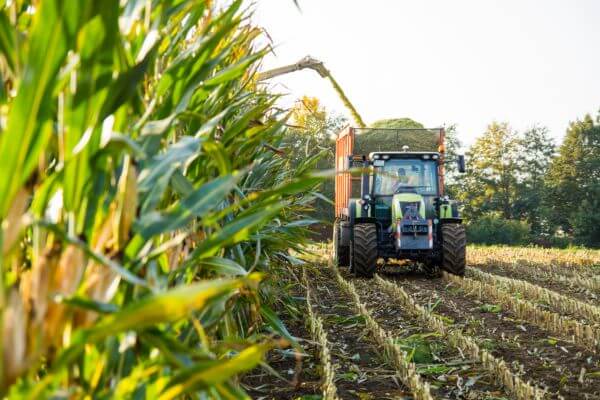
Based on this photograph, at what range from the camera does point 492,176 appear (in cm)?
4516

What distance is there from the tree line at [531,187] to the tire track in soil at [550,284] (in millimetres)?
20841

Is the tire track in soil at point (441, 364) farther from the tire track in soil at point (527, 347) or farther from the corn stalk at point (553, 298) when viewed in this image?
the corn stalk at point (553, 298)

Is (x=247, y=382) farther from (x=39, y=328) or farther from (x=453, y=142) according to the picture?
(x=453, y=142)

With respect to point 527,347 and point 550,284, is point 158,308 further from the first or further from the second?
point 550,284

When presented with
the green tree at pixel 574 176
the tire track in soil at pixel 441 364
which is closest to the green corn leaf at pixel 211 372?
the tire track in soil at pixel 441 364

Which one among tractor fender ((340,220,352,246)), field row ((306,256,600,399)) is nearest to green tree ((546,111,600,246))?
tractor fender ((340,220,352,246))

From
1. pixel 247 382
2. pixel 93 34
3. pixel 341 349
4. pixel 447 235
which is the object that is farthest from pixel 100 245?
pixel 447 235

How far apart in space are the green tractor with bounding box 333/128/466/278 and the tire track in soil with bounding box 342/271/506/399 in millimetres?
2656

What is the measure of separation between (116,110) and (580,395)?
3.50 meters

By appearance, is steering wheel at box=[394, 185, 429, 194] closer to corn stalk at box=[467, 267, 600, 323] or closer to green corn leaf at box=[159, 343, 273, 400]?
corn stalk at box=[467, 267, 600, 323]

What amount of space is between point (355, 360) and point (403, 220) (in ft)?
15.8

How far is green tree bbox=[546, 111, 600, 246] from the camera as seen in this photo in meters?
38.0

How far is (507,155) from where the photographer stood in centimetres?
4581

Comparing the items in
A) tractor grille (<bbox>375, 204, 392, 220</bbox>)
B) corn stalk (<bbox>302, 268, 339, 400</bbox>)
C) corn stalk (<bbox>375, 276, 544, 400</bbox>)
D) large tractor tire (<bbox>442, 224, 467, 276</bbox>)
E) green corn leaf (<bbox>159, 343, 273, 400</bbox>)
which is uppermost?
tractor grille (<bbox>375, 204, 392, 220</bbox>)
